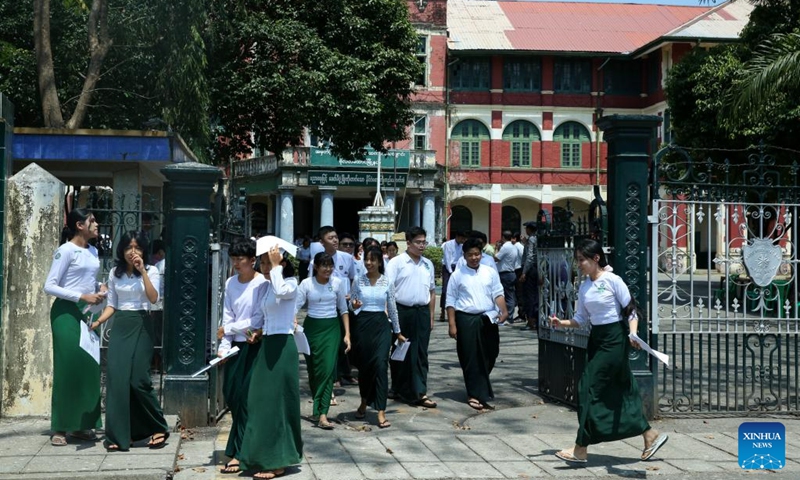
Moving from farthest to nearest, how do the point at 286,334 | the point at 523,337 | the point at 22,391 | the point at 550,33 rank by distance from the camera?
the point at 550,33 < the point at 523,337 < the point at 22,391 < the point at 286,334

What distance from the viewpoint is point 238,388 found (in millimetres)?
7059

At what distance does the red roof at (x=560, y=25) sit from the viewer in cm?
4478

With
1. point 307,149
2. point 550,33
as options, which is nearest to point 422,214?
point 307,149

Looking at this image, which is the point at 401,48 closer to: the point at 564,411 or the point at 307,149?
the point at 564,411

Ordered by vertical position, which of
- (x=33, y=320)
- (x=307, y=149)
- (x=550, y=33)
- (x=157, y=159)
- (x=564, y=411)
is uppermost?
(x=550, y=33)

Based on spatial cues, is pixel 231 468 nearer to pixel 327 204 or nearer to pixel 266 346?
pixel 266 346

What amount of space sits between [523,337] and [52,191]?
9038mm

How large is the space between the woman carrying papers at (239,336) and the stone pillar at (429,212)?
34.1 meters

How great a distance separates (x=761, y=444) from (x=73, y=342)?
510 centimetres

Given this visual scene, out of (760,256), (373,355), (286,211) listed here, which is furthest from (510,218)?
(373,355)

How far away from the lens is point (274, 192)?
1689 inches

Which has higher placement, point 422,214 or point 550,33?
point 550,33

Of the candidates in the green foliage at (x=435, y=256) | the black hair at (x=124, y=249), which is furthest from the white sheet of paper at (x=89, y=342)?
the green foliage at (x=435, y=256)

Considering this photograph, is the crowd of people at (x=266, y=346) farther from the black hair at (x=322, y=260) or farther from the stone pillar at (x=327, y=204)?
the stone pillar at (x=327, y=204)
